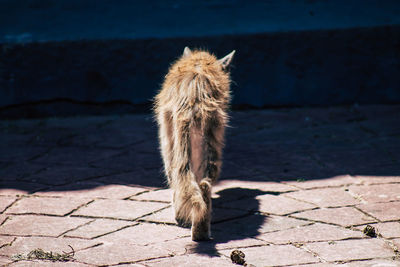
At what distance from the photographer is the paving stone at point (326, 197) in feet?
13.2

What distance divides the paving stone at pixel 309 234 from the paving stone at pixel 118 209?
99 cm

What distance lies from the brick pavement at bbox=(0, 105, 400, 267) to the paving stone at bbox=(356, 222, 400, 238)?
0.01 meters

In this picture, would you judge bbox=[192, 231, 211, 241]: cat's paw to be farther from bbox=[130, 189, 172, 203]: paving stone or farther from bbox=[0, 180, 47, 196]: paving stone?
bbox=[0, 180, 47, 196]: paving stone

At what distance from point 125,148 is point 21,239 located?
2502 millimetres

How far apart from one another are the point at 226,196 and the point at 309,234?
3.28 ft

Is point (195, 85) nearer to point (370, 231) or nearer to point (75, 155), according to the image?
point (370, 231)

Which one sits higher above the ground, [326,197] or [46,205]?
[326,197]

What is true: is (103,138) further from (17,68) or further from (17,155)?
(17,68)

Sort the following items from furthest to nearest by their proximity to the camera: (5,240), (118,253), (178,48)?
(178,48), (5,240), (118,253)

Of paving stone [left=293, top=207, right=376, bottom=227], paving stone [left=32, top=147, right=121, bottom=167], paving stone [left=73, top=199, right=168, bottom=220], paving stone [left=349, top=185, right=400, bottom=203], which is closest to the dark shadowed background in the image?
paving stone [left=32, top=147, right=121, bottom=167]

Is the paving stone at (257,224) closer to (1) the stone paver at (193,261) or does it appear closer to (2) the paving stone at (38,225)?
(1) the stone paver at (193,261)

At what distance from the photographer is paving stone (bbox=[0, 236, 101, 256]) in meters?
3.27

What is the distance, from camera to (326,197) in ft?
13.7

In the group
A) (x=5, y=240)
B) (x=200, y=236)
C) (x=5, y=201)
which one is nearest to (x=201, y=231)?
(x=200, y=236)
